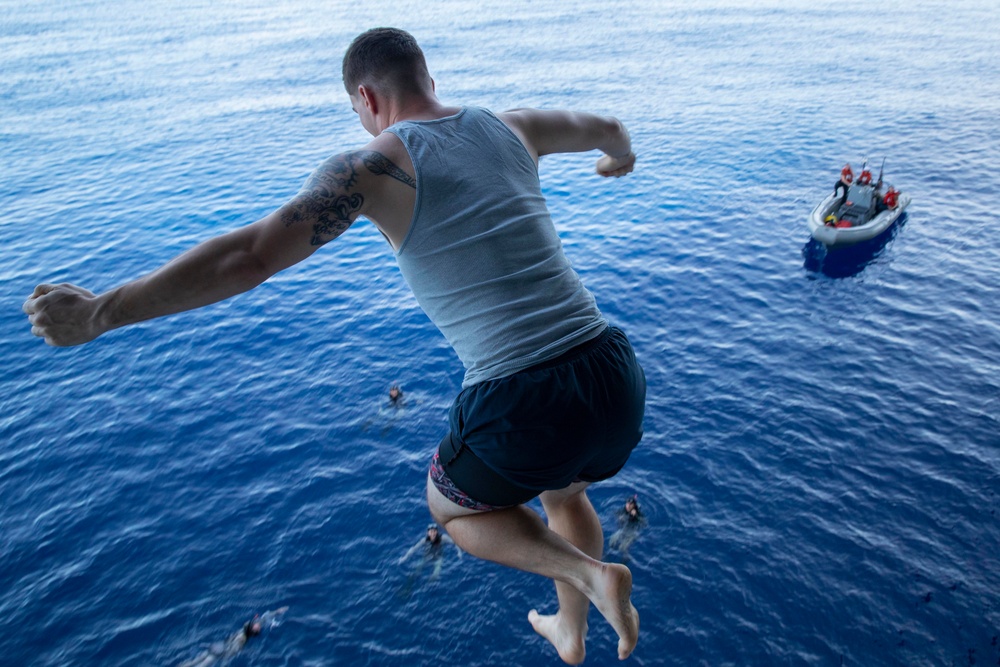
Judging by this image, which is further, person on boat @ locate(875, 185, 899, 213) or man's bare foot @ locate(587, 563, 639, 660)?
person on boat @ locate(875, 185, 899, 213)

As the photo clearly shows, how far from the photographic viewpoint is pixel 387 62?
4113mm

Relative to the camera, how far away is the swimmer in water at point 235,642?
15.4 meters

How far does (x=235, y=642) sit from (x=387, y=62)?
15.3 meters

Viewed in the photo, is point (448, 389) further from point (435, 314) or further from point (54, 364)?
point (435, 314)

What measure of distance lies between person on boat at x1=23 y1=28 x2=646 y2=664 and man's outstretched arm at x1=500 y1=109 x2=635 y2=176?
0.09ft

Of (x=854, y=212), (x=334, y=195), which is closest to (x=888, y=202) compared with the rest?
(x=854, y=212)

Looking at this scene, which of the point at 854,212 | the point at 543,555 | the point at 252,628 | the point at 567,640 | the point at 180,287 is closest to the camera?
the point at 180,287

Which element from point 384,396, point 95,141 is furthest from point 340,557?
point 95,141

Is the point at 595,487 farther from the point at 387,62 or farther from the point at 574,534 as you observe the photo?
the point at 387,62

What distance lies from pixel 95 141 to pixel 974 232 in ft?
165

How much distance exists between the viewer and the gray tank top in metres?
3.77

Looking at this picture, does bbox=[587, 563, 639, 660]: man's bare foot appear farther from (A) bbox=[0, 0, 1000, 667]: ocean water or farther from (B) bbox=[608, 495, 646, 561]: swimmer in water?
(B) bbox=[608, 495, 646, 561]: swimmer in water

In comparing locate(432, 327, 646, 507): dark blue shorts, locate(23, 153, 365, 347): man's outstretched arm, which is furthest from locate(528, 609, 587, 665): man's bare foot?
locate(23, 153, 365, 347): man's outstretched arm

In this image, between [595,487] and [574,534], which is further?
[595,487]
